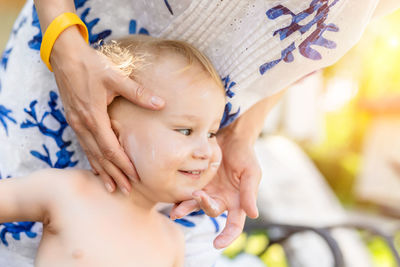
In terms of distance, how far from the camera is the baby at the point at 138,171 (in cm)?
105

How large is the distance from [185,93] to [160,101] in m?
0.07

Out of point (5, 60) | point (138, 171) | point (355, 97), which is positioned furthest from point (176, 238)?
point (355, 97)

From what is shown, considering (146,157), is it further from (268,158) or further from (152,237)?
(268,158)

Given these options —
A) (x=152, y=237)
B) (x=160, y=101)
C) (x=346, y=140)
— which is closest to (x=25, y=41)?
(x=160, y=101)

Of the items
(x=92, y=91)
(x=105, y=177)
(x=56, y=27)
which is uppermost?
(x=56, y=27)

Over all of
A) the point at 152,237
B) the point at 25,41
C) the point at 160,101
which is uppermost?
the point at 25,41

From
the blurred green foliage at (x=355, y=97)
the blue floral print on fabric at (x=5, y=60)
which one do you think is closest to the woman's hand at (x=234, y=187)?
the blue floral print on fabric at (x=5, y=60)

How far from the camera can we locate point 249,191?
123 cm

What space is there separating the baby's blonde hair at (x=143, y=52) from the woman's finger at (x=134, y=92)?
5 centimetres

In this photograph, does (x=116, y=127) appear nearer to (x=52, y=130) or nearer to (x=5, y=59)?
(x=52, y=130)

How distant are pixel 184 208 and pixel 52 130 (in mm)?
395

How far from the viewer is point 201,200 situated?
106cm

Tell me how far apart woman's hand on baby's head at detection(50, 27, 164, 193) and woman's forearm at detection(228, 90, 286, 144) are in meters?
0.41

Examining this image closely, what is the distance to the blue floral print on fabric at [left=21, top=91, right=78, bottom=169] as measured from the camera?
1.19 metres
